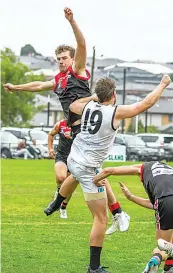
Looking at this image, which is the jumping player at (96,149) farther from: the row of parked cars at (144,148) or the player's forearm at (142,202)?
the row of parked cars at (144,148)

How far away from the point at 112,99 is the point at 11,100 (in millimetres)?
68637

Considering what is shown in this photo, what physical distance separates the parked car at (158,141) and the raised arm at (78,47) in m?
39.7

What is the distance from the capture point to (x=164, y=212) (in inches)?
361

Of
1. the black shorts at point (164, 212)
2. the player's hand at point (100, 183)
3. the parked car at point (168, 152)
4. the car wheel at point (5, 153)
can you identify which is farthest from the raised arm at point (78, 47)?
the parked car at point (168, 152)

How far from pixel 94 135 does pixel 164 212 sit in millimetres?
1465

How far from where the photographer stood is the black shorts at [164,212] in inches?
359

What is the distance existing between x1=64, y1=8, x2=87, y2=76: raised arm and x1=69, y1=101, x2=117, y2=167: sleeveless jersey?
0.88 m

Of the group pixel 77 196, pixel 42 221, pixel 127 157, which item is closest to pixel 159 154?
pixel 127 157

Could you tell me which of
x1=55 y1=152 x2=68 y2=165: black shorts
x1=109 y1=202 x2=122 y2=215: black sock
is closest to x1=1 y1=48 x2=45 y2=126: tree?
x1=55 y1=152 x2=68 y2=165: black shorts

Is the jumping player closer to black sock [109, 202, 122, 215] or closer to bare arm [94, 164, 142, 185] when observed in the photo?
bare arm [94, 164, 142, 185]

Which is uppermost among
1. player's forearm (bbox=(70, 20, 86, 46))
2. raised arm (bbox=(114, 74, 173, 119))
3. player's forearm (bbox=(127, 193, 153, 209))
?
player's forearm (bbox=(70, 20, 86, 46))

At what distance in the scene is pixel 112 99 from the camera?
1004 cm

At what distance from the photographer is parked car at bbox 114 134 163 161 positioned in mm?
48344

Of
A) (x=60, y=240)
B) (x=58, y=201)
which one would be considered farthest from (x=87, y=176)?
(x=58, y=201)
